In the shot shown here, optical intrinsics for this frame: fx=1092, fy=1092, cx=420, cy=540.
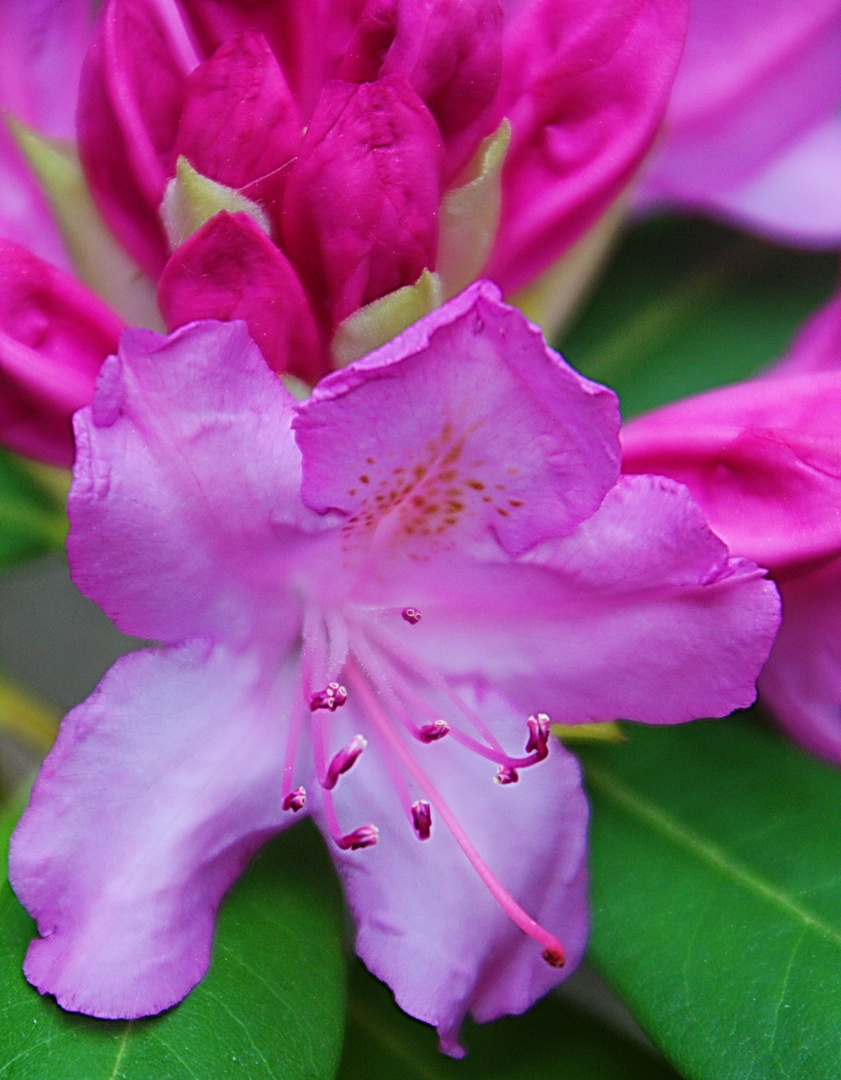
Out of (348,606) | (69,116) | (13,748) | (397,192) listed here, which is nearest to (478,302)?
(397,192)

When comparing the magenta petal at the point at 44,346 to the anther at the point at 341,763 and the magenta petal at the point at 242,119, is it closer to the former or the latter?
the magenta petal at the point at 242,119

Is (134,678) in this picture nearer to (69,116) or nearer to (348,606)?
(348,606)

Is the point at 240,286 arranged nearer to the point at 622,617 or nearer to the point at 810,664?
the point at 622,617

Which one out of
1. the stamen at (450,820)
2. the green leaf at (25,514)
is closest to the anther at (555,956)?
the stamen at (450,820)

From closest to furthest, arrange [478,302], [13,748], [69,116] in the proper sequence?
1. [478,302]
2. [69,116]
3. [13,748]

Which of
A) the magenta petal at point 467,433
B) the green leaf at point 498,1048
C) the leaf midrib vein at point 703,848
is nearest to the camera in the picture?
the magenta petal at point 467,433

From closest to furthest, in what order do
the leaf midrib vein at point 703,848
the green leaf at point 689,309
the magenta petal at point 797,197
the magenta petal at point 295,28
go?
the magenta petal at point 295,28
the leaf midrib vein at point 703,848
the magenta petal at point 797,197
the green leaf at point 689,309

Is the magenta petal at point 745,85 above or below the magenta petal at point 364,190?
below
